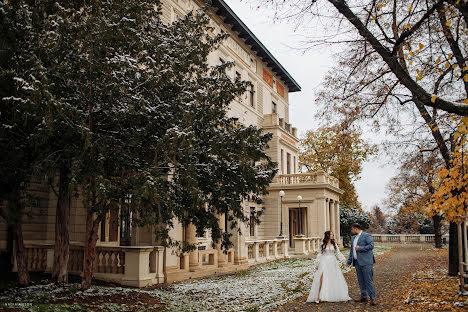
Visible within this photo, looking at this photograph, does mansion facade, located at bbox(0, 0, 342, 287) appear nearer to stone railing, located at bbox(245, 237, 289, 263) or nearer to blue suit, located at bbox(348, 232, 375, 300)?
stone railing, located at bbox(245, 237, 289, 263)

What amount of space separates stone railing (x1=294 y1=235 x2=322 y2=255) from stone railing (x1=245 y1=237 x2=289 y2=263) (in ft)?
6.38

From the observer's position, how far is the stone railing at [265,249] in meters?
21.2

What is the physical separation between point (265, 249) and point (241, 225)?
313 centimetres

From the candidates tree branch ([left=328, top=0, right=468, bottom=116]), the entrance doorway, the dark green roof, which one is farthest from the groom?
the entrance doorway

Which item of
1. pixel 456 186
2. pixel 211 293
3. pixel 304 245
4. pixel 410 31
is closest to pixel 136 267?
pixel 211 293

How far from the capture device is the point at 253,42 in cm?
3030

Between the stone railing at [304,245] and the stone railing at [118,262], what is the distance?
50.2 feet

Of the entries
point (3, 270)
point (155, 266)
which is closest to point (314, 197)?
point (155, 266)

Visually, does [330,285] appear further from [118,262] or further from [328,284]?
[118,262]

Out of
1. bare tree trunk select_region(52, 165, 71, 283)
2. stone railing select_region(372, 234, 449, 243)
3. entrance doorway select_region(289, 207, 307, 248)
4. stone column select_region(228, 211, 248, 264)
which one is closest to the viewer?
bare tree trunk select_region(52, 165, 71, 283)

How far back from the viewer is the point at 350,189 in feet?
155

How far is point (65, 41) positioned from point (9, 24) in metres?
1.09

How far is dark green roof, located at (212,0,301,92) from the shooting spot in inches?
991

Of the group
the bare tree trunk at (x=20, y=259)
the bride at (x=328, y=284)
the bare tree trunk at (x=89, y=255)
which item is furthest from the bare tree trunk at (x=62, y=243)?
the bride at (x=328, y=284)
